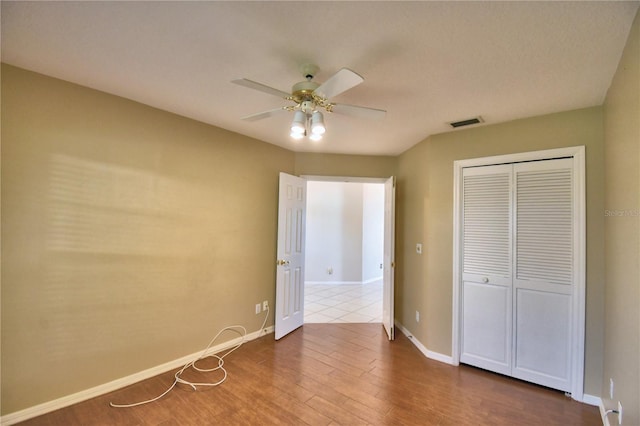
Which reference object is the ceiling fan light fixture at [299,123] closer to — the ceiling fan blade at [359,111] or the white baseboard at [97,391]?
the ceiling fan blade at [359,111]

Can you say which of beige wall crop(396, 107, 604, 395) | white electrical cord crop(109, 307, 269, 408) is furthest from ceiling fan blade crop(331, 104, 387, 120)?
white electrical cord crop(109, 307, 269, 408)

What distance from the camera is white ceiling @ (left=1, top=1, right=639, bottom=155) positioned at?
1347mm

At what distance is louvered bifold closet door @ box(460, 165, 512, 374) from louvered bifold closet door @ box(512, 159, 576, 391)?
8cm

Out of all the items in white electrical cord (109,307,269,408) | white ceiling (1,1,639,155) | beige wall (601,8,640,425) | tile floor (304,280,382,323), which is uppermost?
white ceiling (1,1,639,155)

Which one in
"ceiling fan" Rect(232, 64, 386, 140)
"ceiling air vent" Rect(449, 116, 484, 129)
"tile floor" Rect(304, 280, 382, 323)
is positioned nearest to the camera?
"ceiling fan" Rect(232, 64, 386, 140)

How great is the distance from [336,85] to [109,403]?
2.85 m

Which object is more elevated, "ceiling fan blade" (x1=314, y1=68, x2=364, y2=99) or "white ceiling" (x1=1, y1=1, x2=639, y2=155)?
"white ceiling" (x1=1, y1=1, x2=639, y2=155)

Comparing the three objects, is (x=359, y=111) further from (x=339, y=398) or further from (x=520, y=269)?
(x=339, y=398)

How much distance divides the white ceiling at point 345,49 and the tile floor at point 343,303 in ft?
10.4

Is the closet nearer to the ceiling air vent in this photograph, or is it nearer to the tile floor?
the ceiling air vent

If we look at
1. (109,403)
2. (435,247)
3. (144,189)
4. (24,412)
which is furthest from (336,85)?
(24,412)

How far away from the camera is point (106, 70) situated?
1.96 m

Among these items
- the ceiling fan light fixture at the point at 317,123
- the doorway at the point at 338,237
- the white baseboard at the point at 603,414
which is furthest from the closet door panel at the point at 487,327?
the doorway at the point at 338,237

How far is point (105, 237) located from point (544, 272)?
377 cm
